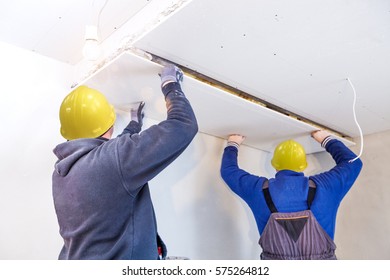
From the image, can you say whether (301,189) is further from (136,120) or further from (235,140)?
(136,120)

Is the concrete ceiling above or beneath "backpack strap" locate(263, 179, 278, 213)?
above

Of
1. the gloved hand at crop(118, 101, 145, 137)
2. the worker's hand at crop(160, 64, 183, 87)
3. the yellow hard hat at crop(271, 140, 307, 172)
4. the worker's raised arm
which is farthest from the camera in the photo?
the yellow hard hat at crop(271, 140, 307, 172)

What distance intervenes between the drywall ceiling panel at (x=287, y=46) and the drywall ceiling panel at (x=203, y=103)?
0.21 feet

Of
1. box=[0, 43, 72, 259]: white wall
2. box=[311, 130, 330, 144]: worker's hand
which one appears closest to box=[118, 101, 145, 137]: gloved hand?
box=[0, 43, 72, 259]: white wall

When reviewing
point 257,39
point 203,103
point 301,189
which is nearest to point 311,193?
point 301,189

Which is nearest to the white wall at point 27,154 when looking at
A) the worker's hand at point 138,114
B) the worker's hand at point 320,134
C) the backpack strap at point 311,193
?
the worker's hand at point 138,114

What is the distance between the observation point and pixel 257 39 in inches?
38.8

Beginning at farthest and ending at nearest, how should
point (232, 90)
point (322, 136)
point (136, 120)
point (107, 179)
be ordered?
point (322, 136)
point (136, 120)
point (232, 90)
point (107, 179)

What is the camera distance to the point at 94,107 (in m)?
0.93

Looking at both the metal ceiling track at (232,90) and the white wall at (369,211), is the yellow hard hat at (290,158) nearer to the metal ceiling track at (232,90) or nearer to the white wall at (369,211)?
the metal ceiling track at (232,90)

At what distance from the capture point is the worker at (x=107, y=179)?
0.82m

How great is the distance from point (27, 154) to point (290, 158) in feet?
4.20

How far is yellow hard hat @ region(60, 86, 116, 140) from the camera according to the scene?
0.92 metres

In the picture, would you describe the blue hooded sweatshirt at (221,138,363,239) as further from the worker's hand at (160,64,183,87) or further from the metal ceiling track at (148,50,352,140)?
the worker's hand at (160,64,183,87)
